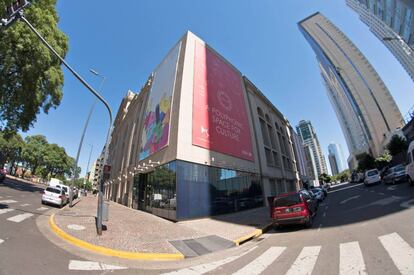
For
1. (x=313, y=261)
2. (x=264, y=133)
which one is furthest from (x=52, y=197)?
(x=264, y=133)

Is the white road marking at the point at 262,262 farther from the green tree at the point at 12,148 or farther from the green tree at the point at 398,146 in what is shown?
the green tree at the point at 12,148

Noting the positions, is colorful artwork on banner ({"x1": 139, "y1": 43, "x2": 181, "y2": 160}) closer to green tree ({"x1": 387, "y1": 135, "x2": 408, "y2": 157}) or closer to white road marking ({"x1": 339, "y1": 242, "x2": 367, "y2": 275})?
white road marking ({"x1": 339, "y1": 242, "x2": 367, "y2": 275})

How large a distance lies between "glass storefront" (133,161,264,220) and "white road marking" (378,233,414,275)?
11.3 m

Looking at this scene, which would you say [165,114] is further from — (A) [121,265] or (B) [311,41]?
(B) [311,41]

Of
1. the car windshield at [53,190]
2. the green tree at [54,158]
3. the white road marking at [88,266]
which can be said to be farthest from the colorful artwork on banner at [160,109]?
the green tree at [54,158]

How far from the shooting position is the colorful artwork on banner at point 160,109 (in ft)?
66.8

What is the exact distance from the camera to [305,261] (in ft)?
20.4

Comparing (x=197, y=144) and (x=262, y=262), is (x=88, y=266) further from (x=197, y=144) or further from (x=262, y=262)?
(x=197, y=144)

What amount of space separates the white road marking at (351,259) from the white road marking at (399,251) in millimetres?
641

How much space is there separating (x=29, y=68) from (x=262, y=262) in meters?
24.9

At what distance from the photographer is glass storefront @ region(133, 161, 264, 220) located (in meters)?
16.2

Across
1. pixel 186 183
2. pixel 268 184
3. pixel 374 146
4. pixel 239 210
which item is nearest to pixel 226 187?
pixel 239 210

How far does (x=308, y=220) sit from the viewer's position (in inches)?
467

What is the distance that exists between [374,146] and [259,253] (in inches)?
4924
